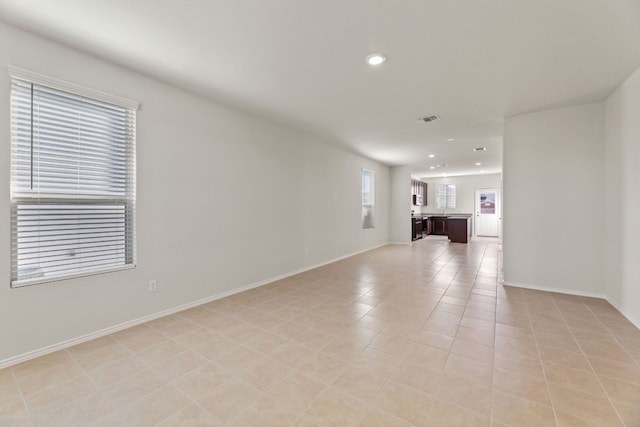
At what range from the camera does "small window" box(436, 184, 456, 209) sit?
12.2 metres

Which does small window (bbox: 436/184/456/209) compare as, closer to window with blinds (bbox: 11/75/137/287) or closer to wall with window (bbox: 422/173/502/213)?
wall with window (bbox: 422/173/502/213)

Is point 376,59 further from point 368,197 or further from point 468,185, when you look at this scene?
point 468,185

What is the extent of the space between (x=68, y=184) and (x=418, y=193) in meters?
11.2

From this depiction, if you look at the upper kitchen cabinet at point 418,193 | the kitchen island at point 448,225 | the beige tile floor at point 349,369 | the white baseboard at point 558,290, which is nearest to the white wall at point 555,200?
the white baseboard at point 558,290

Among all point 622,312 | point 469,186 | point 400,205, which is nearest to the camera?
point 622,312

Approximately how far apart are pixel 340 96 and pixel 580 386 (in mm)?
3444

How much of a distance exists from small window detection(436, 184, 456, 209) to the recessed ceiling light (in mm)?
10887

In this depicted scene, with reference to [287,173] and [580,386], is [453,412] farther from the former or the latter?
[287,173]

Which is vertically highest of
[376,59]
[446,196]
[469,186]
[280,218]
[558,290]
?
[376,59]

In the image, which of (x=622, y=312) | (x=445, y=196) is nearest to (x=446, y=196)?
(x=445, y=196)

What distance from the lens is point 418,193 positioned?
11.6 meters

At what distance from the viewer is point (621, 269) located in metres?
3.22

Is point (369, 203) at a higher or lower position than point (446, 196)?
lower

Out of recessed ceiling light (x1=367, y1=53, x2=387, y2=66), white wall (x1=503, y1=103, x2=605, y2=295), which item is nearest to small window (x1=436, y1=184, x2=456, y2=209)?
white wall (x1=503, y1=103, x2=605, y2=295)
